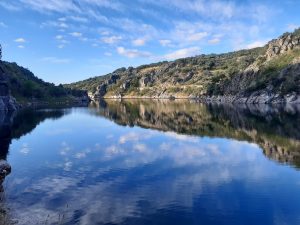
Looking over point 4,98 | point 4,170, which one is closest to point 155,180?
point 4,170

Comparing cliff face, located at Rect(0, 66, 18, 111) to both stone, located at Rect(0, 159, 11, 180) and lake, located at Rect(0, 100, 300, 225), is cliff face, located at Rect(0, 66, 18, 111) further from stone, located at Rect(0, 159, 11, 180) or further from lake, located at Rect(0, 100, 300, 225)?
stone, located at Rect(0, 159, 11, 180)

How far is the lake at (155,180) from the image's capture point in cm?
2989

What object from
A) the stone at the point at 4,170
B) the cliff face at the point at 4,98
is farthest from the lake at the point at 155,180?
the cliff face at the point at 4,98

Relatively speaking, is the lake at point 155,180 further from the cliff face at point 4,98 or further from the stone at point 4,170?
the cliff face at point 4,98

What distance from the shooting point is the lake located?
29.9 meters

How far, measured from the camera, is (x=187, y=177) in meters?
42.1

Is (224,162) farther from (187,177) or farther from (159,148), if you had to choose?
(159,148)

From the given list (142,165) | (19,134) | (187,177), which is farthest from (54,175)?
(19,134)

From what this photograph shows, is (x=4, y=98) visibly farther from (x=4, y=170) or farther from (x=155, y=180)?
(x=155, y=180)

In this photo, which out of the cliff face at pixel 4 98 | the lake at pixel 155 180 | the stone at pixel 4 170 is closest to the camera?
the lake at pixel 155 180

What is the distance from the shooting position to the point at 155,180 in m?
41.1

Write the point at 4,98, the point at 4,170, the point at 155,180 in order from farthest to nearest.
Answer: the point at 4,98 → the point at 4,170 → the point at 155,180

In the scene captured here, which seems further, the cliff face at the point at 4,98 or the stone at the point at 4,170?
the cliff face at the point at 4,98

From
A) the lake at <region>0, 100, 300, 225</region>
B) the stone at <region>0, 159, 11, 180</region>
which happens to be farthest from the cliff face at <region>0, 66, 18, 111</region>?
the stone at <region>0, 159, 11, 180</region>
